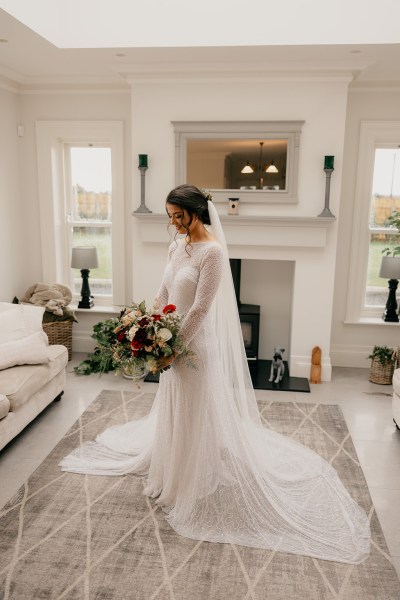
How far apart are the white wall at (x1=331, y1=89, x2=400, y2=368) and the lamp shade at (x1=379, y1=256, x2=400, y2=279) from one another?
1.30ft

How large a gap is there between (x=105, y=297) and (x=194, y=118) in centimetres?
223

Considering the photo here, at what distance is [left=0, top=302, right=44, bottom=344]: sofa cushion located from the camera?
3873mm

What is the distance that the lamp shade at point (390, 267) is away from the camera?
4914 mm

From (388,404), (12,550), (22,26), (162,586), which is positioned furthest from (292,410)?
(22,26)

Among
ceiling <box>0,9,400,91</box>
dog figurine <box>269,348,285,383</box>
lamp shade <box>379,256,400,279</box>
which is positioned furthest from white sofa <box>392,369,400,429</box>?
ceiling <box>0,9,400,91</box>

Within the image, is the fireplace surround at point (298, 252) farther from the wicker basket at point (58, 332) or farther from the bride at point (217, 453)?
the bride at point (217, 453)

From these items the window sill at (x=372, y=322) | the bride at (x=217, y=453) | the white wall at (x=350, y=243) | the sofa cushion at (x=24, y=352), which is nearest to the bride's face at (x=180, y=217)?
the bride at (x=217, y=453)

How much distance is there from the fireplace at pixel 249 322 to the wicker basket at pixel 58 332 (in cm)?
184

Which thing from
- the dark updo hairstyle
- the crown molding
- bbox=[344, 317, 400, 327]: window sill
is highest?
the crown molding

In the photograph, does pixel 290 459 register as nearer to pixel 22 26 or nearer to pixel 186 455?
pixel 186 455

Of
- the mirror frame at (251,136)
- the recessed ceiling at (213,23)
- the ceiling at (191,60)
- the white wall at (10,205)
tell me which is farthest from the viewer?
the white wall at (10,205)

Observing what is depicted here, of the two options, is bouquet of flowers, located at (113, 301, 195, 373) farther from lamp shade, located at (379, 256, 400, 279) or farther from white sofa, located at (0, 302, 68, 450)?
lamp shade, located at (379, 256, 400, 279)

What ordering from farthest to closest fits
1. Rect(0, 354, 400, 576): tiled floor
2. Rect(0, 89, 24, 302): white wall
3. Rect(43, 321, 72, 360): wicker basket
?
Rect(43, 321, 72, 360): wicker basket < Rect(0, 89, 24, 302): white wall < Rect(0, 354, 400, 576): tiled floor

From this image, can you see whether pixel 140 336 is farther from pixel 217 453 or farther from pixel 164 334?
pixel 217 453
